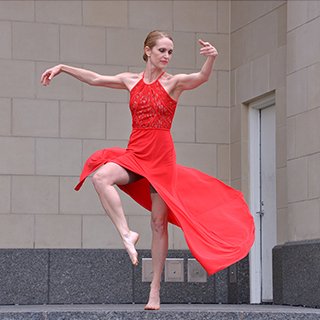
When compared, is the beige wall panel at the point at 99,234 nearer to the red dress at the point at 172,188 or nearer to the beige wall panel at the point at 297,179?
the red dress at the point at 172,188

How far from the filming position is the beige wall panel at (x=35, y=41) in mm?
6270

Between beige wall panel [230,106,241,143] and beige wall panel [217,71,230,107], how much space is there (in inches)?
4.6

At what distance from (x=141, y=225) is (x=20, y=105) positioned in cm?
168

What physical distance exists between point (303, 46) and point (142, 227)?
2.33 metres

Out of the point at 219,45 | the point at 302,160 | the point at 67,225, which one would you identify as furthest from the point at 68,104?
the point at 302,160

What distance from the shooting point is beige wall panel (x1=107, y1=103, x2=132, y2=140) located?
6.41 m

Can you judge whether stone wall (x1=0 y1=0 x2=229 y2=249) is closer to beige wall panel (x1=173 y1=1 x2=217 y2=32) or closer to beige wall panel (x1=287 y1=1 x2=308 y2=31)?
beige wall panel (x1=173 y1=1 x2=217 y2=32)

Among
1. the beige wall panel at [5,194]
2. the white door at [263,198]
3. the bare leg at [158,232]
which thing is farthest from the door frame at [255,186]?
the beige wall panel at [5,194]

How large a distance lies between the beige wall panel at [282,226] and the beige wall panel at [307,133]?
655mm

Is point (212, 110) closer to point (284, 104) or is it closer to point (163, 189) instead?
point (284, 104)

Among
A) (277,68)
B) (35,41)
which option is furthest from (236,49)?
(35,41)

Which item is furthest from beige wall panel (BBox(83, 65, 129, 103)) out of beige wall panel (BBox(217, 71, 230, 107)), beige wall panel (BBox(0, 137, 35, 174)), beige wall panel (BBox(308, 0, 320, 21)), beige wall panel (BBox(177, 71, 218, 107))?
beige wall panel (BBox(308, 0, 320, 21))

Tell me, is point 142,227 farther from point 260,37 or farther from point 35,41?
point 260,37

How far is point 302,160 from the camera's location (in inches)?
216
